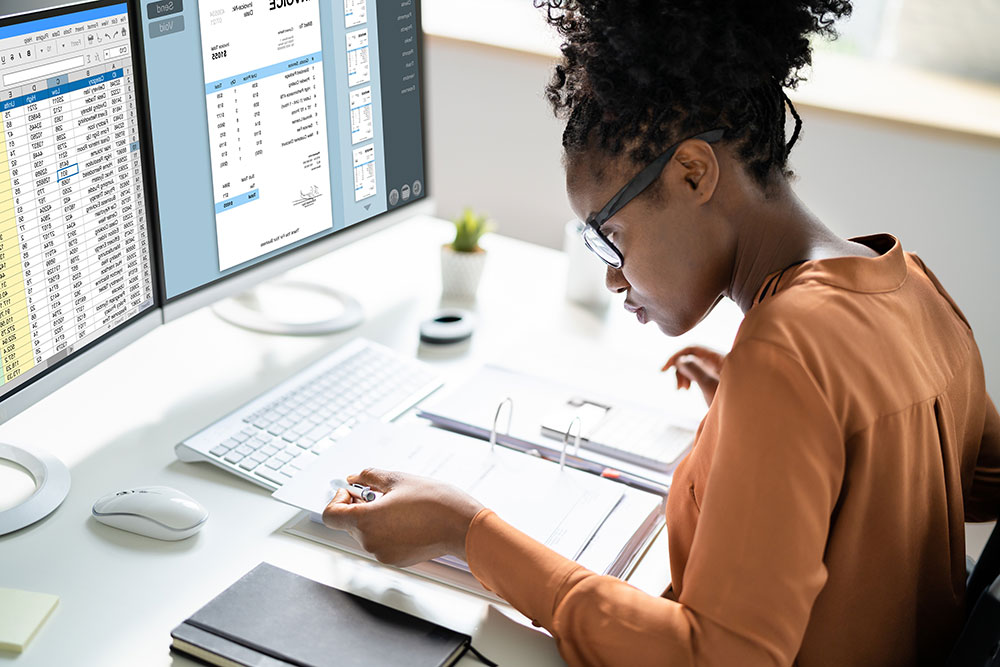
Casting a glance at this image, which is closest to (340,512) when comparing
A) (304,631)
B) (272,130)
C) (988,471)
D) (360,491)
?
(360,491)

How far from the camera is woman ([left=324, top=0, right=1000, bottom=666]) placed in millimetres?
802

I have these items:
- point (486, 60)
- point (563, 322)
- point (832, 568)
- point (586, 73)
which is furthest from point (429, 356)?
point (486, 60)

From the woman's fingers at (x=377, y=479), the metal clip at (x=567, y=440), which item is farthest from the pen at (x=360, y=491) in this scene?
the metal clip at (x=567, y=440)

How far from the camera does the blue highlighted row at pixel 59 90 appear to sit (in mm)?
981

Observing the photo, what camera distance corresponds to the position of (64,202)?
1.07 metres

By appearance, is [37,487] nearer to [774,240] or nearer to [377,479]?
[377,479]

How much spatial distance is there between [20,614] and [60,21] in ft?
1.88

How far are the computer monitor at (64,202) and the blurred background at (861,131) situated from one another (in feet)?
2.08

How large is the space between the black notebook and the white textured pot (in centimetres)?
78

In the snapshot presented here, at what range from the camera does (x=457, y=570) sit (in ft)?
3.35

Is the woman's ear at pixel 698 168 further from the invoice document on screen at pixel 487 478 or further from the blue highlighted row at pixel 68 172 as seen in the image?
the blue highlighted row at pixel 68 172

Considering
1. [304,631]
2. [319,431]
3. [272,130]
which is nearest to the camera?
[304,631]

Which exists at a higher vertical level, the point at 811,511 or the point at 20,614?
the point at 811,511

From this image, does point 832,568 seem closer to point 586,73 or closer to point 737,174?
point 737,174
